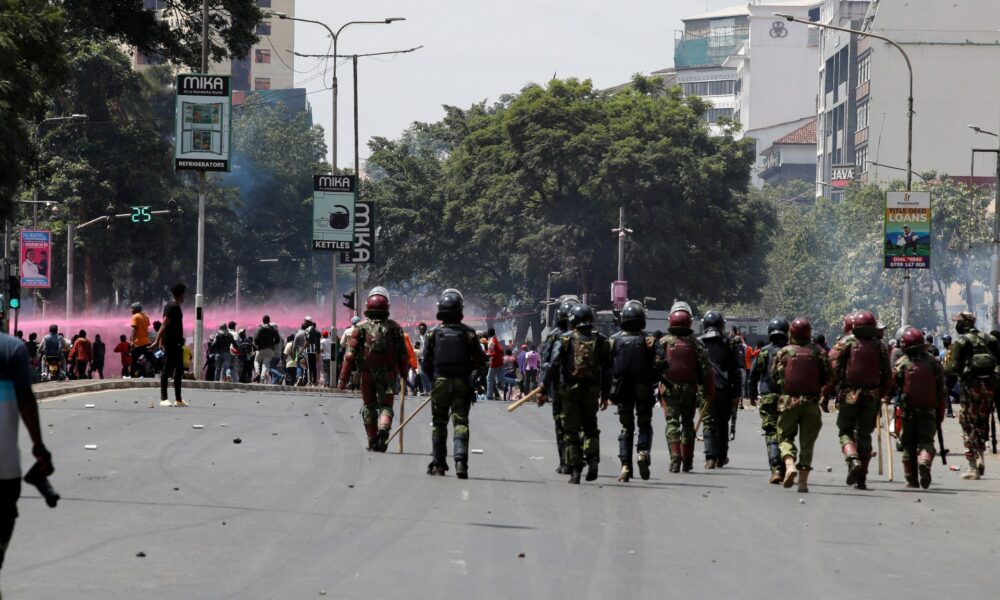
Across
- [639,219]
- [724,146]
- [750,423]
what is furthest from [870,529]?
[724,146]

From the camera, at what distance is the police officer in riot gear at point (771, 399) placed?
15906mm

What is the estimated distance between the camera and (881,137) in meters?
98.1

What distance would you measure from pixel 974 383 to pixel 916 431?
98.9 inches

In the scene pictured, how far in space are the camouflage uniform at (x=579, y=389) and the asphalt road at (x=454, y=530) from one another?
1.34 feet

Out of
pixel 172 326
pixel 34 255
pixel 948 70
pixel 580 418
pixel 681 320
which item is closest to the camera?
pixel 580 418

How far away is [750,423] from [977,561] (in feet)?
63.0

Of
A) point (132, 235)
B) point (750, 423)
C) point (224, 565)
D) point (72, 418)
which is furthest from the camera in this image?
point (132, 235)

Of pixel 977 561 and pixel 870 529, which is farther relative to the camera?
pixel 870 529

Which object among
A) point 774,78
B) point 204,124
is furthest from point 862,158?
point 204,124

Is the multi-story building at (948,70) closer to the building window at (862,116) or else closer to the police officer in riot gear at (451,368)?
the building window at (862,116)

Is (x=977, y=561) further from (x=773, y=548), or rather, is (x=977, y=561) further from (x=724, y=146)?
(x=724, y=146)

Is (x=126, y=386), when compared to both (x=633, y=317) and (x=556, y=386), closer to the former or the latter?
(x=633, y=317)

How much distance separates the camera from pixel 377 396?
17.5 m

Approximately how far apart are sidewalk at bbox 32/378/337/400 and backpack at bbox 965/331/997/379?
13161 millimetres
